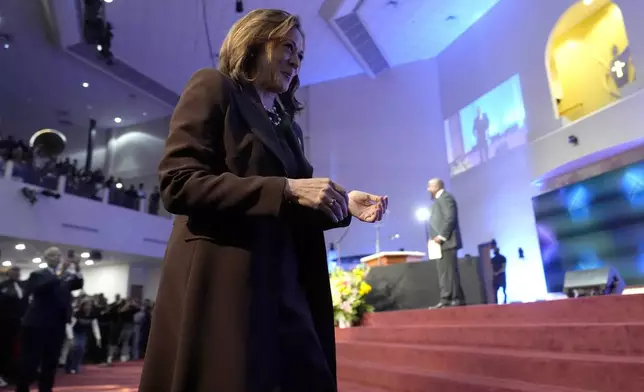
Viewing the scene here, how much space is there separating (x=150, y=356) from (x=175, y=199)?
26 cm

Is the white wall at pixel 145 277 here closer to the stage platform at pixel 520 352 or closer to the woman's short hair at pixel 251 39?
the stage platform at pixel 520 352

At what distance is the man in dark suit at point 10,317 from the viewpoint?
5.14 metres

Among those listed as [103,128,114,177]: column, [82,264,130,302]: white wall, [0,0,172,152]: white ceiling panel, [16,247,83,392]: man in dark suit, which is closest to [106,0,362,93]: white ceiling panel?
[0,0,172,152]: white ceiling panel

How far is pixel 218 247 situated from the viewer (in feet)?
2.54

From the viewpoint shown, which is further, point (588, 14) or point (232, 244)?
point (588, 14)

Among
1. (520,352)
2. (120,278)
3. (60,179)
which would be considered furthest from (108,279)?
(520,352)

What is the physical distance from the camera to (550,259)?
27.4 ft

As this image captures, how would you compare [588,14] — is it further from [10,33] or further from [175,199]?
[10,33]

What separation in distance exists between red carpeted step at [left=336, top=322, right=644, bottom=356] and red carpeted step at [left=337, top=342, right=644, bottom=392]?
0.12 metres

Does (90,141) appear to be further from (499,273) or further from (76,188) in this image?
(499,273)

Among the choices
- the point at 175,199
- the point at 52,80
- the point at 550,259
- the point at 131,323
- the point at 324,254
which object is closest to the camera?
the point at 175,199

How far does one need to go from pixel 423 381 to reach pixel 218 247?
2902mm

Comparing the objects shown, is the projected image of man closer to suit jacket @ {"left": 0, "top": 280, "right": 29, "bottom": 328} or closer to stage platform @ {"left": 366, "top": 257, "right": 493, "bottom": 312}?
stage platform @ {"left": 366, "top": 257, "right": 493, "bottom": 312}

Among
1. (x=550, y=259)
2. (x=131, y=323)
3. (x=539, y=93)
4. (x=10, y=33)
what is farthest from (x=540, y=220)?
(x=10, y=33)
